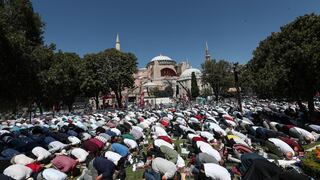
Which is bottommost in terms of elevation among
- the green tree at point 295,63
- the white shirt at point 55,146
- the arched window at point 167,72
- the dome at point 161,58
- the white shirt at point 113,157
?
the white shirt at point 55,146

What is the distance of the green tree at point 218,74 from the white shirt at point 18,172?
2159 inches

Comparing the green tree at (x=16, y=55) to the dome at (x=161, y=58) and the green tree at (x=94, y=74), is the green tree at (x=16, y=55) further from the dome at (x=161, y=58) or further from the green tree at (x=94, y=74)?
the dome at (x=161, y=58)

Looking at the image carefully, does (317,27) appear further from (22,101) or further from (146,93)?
(146,93)

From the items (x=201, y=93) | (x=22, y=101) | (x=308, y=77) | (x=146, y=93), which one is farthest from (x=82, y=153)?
(x=146, y=93)

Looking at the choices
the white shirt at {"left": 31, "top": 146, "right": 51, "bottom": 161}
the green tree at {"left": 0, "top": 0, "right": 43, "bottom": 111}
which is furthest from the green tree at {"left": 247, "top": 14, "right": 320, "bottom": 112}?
the green tree at {"left": 0, "top": 0, "right": 43, "bottom": 111}

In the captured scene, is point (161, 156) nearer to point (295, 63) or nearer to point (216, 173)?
point (216, 173)

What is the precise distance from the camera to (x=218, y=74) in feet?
199

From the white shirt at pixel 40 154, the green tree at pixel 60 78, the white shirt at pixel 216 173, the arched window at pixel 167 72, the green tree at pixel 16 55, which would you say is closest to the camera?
the white shirt at pixel 216 173


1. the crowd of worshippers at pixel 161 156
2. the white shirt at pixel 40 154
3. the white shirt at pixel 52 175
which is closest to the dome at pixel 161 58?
the crowd of worshippers at pixel 161 156

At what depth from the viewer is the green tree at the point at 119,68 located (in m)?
49.4

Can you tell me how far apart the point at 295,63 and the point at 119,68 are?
114 feet

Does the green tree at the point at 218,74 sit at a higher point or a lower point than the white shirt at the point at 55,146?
higher

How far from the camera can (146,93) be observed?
11194 centimetres

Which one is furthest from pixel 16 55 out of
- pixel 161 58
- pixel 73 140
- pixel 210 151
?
pixel 161 58
